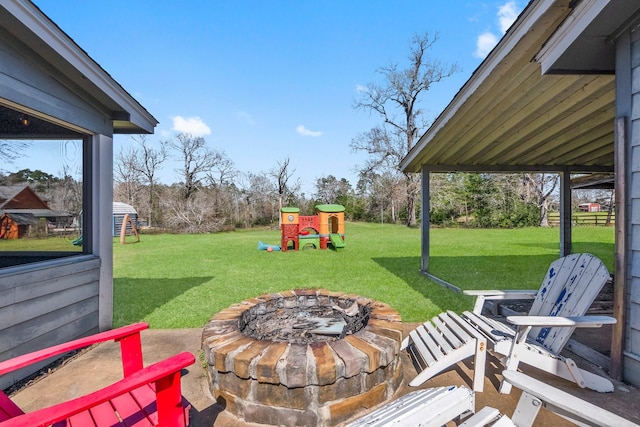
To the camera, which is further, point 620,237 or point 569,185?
point 569,185

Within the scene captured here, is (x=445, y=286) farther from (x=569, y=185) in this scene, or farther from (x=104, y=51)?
(x=104, y=51)

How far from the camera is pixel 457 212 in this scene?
2200cm

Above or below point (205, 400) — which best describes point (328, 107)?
above

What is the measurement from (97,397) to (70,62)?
2.71m

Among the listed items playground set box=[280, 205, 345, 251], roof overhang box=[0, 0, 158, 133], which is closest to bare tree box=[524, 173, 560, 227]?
playground set box=[280, 205, 345, 251]

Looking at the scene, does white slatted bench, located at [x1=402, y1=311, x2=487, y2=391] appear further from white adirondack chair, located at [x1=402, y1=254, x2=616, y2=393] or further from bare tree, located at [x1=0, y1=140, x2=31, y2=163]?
bare tree, located at [x1=0, y1=140, x2=31, y2=163]

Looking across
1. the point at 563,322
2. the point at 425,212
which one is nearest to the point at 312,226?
the point at 425,212

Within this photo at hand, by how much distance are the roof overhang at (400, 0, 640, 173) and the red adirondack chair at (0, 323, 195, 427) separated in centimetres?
289

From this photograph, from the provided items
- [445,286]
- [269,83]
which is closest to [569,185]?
[445,286]

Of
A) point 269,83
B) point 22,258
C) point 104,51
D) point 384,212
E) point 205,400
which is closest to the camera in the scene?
point 205,400

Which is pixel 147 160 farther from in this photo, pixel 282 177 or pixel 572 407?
pixel 572 407

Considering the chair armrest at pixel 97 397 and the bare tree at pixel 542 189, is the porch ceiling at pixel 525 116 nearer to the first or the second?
the chair armrest at pixel 97 397

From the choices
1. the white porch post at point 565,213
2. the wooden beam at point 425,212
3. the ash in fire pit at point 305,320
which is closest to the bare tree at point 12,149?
the ash in fire pit at point 305,320

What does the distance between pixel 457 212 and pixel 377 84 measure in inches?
423
